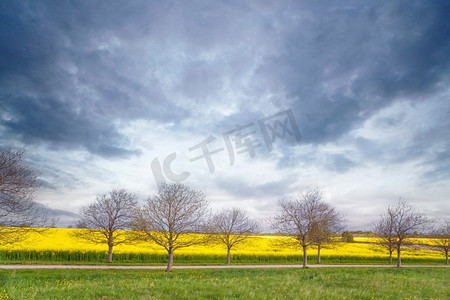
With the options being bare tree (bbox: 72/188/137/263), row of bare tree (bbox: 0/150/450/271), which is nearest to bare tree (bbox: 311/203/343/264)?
row of bare tree (bbox: 0/150/450/271)

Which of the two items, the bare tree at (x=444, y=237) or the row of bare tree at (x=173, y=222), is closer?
the row of bare tree at (x=173, y=222)

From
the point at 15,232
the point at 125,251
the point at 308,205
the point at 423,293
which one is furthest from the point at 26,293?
the point at 308,205

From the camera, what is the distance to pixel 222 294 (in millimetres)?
7848

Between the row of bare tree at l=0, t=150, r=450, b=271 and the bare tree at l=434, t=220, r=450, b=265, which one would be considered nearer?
the row of bare tree at l=0, t=150, r=450, b=271

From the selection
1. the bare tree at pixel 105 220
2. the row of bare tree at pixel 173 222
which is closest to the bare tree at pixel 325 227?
the row of bare tree at pixel 173 222

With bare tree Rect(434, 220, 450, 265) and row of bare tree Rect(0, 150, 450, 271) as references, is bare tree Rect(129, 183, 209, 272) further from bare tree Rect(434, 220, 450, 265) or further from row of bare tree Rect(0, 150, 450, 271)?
bare tree Rect(434, 220, 450, 265)

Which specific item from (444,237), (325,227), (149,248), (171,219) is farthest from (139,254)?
(444,237)

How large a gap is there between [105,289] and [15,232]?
14.8 meters

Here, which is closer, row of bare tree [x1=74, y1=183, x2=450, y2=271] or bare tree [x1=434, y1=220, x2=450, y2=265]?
row of bare tree [x1=74, y1=183, x2=450, y2=271]

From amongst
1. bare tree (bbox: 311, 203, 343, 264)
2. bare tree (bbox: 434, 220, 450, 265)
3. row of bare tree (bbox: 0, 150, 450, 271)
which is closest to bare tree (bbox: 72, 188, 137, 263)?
row of bare tree (bbox: 0, 150, 450, 271)

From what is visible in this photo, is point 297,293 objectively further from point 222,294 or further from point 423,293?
point 423,293

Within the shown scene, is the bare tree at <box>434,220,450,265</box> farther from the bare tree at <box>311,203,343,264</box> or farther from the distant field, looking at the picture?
the bare tree at <box>311,203,343,264</box>

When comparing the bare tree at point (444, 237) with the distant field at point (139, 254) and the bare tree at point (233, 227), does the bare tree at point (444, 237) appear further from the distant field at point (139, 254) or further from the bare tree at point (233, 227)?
the bare tree at point (233, 227)

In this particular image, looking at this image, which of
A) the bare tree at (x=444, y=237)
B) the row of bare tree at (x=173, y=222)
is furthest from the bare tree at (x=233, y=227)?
the bare tree at (x=444, y=237)
